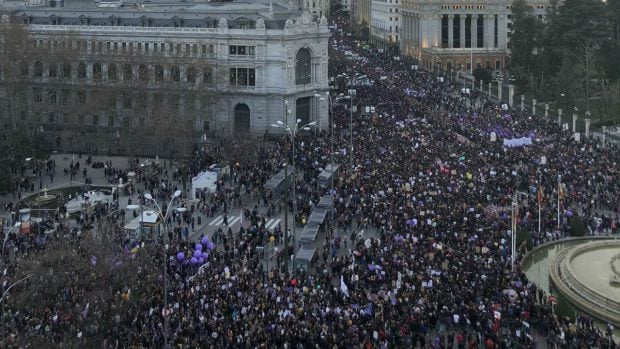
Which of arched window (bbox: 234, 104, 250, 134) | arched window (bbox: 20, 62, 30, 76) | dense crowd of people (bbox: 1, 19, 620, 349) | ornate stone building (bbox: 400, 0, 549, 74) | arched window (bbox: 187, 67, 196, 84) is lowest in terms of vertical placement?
dense crowd of people (bbox: 1, 19, 620, 349)

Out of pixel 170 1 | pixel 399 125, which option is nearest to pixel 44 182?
pixel 399 125

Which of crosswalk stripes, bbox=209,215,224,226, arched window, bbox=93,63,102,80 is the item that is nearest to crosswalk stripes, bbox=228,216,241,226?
Answer: crosswalk stripes, bbox=209,215,224,226

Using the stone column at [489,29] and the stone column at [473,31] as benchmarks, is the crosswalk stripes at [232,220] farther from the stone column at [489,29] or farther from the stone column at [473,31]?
the stone column at [489,29]

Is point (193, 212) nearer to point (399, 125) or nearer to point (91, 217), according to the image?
point (91, 217)

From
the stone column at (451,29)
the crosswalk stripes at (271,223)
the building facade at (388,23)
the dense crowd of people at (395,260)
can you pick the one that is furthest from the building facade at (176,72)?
the building facade at (388,23)

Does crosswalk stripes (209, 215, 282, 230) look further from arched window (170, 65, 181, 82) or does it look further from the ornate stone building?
the ornate stone building
